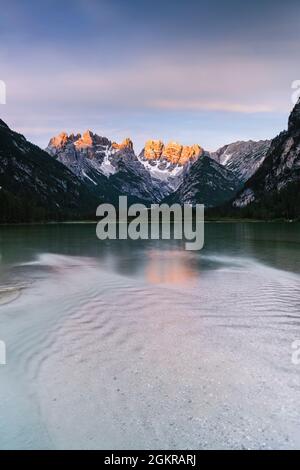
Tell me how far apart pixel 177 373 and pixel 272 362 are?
10.5 feet

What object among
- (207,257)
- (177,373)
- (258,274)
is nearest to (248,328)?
(177,373)

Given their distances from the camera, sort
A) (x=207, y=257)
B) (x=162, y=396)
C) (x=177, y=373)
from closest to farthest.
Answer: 1. (x=162, y=396)
2. (x=177, y=373)
3. (x=207, y=257)

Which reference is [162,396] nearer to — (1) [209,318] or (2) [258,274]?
(1) [209,318]

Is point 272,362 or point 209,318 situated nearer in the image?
point 272,362

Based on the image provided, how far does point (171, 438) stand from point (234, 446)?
4.39 feet

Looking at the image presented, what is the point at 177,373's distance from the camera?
1319 centimetres

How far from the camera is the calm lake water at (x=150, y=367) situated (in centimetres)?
976

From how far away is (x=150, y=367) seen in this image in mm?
13781

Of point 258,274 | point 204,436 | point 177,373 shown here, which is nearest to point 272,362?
point 177,373

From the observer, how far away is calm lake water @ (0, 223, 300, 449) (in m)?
9.76
